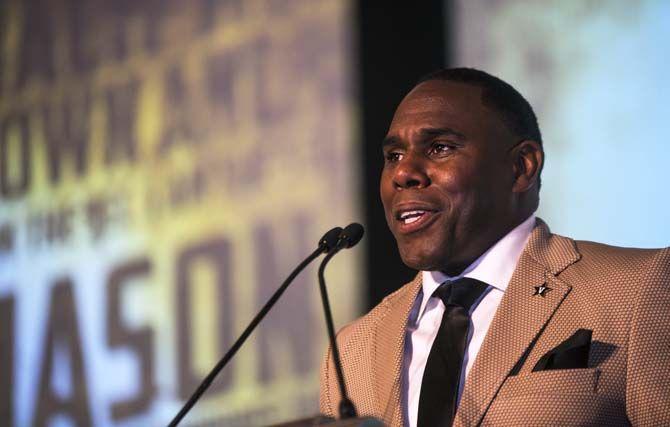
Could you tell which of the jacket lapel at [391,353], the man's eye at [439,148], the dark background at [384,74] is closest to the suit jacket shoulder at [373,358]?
the jacket lapel at [391,353]

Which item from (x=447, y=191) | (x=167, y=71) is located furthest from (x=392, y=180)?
(x=167, y=71)

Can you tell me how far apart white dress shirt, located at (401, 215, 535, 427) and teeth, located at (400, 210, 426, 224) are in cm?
18

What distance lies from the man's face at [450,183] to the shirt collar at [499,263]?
21mm

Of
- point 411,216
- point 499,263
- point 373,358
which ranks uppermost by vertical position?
point 411,216

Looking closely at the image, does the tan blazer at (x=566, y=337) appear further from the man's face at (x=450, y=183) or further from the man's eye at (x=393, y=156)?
the man's eye at (x=393, y=156)

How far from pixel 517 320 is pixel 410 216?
0.40m

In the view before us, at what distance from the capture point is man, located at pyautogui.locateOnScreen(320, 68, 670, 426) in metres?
2.34

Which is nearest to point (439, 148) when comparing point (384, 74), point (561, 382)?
point (561, 382)

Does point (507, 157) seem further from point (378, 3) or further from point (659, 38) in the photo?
point (378, 3)

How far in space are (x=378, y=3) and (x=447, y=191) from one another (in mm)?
1923

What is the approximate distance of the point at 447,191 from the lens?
8.75ft

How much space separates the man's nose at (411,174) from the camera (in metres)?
2.69

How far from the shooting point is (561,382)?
233 cm

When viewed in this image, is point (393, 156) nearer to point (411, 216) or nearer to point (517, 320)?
point (411, 216)
